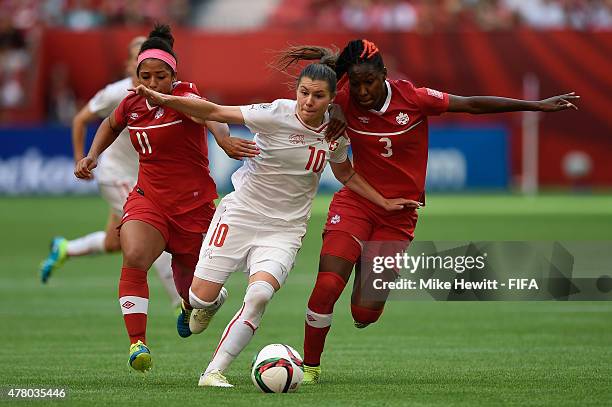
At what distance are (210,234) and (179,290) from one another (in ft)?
4.58

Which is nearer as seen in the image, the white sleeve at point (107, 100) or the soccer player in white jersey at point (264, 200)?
the soccer player in white jersey at point (264, 200)

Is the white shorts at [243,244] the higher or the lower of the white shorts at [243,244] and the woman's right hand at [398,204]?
the lower

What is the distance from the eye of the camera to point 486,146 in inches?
1185

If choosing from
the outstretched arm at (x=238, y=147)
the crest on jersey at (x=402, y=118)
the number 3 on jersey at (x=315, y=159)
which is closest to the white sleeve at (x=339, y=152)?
the number 3 on jersey at (x=315, y=159)

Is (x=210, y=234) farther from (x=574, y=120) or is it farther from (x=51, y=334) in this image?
(x=574, y=120)

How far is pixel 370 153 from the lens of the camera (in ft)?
30.6

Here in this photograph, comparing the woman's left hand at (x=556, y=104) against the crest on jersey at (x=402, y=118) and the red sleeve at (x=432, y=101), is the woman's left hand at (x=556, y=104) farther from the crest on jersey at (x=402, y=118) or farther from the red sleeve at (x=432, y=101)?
the crest on jersey at (x=402, y=118)

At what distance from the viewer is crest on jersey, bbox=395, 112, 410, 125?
9188 millimetres

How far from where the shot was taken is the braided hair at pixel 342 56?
8.80m

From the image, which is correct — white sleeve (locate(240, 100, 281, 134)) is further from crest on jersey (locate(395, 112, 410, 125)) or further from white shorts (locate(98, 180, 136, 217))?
white shorts (locate(98, 180, 136, 217))

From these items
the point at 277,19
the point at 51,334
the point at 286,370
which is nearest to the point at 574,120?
the point at 277,19

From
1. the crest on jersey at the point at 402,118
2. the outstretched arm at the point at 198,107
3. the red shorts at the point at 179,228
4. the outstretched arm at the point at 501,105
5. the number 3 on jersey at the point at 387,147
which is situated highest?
the outstretched arm at the point at 501,105

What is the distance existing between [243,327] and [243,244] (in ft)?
2.10

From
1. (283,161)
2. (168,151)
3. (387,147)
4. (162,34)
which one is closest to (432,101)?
(387,147)
